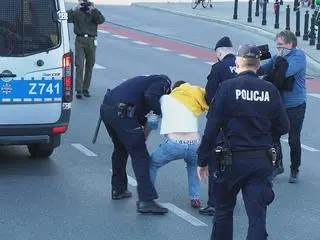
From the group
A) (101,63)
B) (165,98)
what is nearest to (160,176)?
(165,98)

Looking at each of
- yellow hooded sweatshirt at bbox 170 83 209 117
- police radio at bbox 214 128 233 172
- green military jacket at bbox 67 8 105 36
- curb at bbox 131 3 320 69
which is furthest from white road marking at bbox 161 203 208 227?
curb at bbox 131 3 320 69

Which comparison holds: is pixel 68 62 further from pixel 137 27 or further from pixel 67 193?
pixel 137 27

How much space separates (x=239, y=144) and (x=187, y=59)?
1691 cm

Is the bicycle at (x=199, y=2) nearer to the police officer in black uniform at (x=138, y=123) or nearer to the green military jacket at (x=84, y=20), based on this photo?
the green military jacket at (x=84, y=20)

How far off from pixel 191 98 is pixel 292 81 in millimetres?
1915

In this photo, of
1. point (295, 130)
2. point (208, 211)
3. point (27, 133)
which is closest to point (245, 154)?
point (208, 211)

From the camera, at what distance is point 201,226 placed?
892cm

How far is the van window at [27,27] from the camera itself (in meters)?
10.9

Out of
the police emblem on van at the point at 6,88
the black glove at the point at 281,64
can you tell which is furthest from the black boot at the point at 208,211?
the police emblem on van at the point at 6,88

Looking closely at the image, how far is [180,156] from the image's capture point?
9250 millimetres

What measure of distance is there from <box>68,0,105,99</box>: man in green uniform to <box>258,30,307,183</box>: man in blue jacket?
6840mm

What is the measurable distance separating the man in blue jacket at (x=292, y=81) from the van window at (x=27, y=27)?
2.48m

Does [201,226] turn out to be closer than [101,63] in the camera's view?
Yes

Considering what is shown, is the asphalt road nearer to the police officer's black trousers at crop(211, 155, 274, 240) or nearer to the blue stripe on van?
the blue stripe on van
